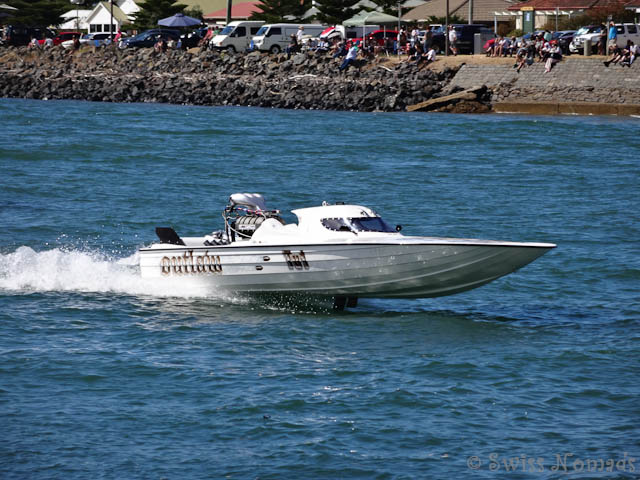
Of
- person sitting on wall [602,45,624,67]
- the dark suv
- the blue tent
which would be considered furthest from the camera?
the blue tent

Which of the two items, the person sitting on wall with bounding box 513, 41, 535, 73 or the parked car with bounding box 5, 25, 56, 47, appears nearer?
the person sitting on wall with bounding box 513, 41, 535, 73

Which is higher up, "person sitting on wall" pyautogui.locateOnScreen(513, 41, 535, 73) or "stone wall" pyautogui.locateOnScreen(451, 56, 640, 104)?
"person sitting on wall" pyautogui.locateOnScreen(513, 41, 535, 73)

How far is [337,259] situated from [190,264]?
9.45 ft

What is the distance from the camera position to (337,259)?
16.8 metres

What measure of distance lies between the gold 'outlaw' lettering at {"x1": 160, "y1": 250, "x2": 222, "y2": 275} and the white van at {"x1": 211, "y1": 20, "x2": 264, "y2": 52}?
165 feet

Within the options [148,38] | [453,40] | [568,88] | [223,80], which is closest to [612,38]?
[568,88]

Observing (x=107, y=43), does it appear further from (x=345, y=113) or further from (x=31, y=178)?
(x=31, y=178)

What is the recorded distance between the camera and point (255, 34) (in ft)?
222

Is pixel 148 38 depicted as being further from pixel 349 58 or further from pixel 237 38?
pixel 349 58

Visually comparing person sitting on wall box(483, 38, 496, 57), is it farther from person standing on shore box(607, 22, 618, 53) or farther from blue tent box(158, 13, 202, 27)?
blue tent box(158, 13, 202, 27)

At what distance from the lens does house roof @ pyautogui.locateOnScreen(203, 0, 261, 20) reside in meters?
94.8

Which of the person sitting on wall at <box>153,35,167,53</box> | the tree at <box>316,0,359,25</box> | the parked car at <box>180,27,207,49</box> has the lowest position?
the person sitting on wall at <box>153,35,167,53</box>

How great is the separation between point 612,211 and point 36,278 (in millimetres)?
16441

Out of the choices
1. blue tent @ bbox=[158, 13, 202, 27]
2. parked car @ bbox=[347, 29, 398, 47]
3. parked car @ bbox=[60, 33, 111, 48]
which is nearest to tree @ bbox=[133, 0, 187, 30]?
parked car @ bbox=[60, 33, 111, 48]
